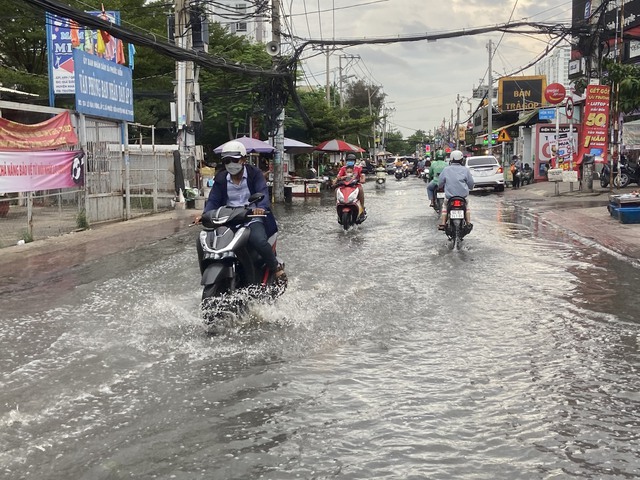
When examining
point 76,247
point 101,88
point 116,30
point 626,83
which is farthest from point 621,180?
point 76,247

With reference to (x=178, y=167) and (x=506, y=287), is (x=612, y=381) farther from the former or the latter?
(x=178, y=167)

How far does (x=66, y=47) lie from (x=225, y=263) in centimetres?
1591

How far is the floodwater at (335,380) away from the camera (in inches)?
141

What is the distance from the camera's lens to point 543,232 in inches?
565

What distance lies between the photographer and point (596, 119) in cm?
2292

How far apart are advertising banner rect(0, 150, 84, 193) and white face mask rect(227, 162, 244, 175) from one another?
22.7ft

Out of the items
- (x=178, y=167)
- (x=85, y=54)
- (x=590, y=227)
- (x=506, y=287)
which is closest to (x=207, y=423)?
(x=506, y=287)

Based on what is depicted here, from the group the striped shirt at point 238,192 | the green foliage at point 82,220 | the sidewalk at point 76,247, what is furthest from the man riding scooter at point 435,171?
the striped shirt at point 238,192

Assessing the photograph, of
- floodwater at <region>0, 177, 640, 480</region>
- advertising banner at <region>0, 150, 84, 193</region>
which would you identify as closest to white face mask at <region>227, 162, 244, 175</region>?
floodwater at <region>0, 177, 640, 480</region>

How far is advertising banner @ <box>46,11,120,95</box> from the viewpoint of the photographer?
1697 centimetres

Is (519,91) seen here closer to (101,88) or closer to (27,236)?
(101,88)

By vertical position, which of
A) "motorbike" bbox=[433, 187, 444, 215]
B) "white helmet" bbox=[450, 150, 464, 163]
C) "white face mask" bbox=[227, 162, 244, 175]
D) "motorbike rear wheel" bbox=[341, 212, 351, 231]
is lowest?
"motorbike rear wheel" bbox=[341, 212, 351, 231]

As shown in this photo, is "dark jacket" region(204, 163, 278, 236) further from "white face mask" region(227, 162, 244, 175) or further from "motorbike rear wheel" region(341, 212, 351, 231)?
"motorbike rear wheel" region(341, 212, 351, 231)

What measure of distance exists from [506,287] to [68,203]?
10993 mm
